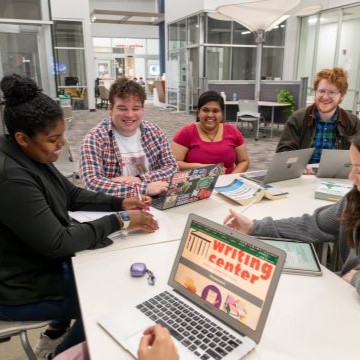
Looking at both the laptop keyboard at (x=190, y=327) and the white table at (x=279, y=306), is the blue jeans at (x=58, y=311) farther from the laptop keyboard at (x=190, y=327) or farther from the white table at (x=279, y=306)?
the laptop keyboard at (x=190, y=327)

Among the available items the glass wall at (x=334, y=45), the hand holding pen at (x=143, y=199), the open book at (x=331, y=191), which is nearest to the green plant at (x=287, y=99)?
the glass wall at (x=334, y=45)

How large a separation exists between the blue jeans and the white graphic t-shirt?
0.88 meters

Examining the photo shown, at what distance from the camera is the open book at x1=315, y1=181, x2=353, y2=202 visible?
2049 mm

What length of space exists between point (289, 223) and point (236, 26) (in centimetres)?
1081

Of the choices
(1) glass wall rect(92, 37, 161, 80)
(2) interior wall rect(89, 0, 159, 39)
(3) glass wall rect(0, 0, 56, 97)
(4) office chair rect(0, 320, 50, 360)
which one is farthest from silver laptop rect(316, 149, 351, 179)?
(1) glass wall rect(92, 37, 161, 80)

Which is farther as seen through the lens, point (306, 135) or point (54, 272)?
point (306, 135)

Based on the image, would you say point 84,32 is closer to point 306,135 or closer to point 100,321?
point 306,135

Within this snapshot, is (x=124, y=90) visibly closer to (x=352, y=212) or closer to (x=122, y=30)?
(x=352, y=212)

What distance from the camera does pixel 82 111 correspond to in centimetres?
1194

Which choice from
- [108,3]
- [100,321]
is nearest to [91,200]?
[100,321]

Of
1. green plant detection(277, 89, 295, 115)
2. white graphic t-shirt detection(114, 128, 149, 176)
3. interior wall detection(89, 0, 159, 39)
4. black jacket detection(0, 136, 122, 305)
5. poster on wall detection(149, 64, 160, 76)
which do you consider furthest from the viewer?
poster on wall detection(149, 64, 160, 76)

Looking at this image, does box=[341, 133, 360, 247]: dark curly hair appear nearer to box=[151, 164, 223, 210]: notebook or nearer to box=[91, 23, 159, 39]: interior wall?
box=[151, 164, 223, 210]: notebook

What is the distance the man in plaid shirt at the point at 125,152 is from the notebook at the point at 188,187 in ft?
0.47

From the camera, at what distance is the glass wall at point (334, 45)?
877 cm
